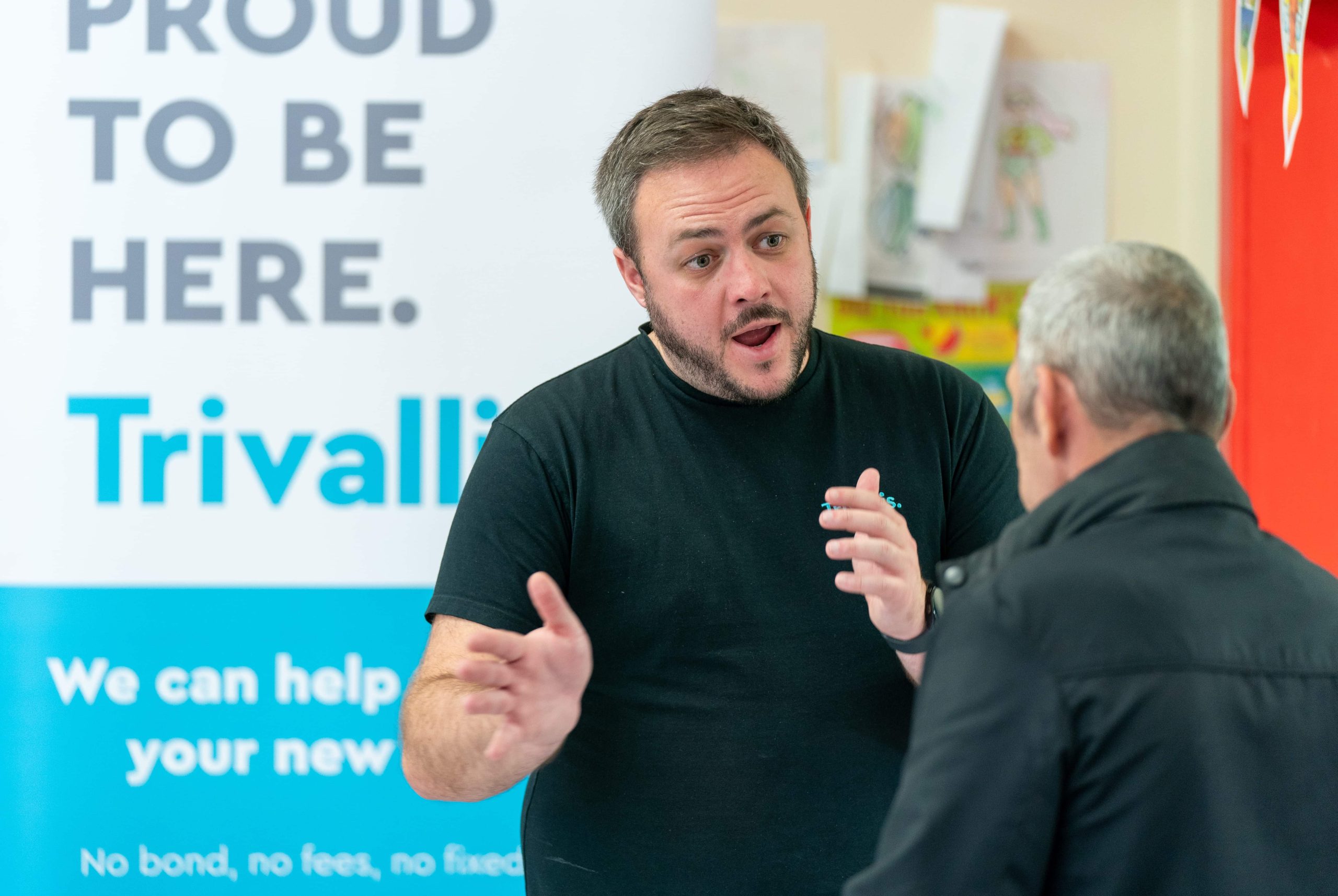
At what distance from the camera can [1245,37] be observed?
1928 millimetres

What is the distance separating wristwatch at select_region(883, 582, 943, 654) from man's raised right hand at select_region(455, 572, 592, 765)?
1.12 feet

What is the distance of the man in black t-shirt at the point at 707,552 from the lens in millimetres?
1334

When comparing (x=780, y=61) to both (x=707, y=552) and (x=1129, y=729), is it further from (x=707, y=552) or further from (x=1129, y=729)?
(x=1129, y=729)

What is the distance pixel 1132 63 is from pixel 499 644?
2788mm

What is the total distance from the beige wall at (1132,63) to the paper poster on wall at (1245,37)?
115cm

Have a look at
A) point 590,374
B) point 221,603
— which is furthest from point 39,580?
point 590,374

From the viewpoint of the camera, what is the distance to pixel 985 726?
0.76 meters

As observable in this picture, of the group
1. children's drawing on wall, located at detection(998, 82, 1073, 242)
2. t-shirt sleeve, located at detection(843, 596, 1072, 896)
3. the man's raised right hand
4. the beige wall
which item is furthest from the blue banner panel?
children's drawing on wall, located at detection(998, 82, 1073, 242)

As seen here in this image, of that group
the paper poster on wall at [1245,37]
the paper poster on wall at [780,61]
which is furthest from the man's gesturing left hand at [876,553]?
the paper poster on wall at [780,61]

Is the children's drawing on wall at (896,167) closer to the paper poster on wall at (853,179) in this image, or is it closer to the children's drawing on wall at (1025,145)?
the paper poster on wall at (853,179)

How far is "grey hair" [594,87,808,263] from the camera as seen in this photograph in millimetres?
1423

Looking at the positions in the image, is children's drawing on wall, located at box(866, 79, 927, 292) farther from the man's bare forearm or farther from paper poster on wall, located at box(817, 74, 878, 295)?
the man's bare forearm

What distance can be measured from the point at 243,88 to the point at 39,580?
80 cm

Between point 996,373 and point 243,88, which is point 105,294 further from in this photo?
point 996,373
